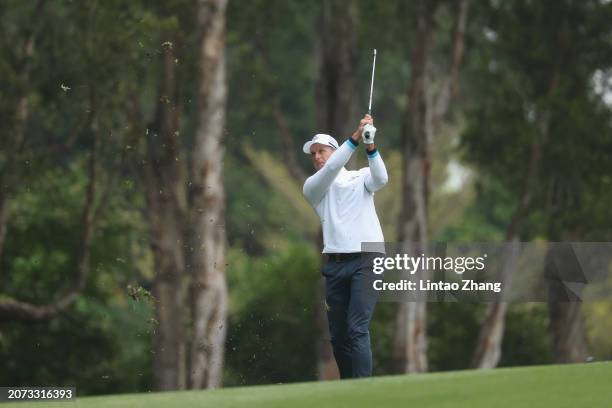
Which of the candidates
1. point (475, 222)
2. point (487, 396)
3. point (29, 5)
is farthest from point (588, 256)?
point (475, 222)

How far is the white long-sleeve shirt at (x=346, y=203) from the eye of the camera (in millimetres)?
10516

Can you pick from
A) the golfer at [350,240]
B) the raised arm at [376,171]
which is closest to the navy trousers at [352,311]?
the golfer at [350,240]

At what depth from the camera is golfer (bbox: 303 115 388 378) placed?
34.4 feet

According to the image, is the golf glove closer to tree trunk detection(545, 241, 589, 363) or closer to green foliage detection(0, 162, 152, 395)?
green foliage detection(0, 162, 152, 395)

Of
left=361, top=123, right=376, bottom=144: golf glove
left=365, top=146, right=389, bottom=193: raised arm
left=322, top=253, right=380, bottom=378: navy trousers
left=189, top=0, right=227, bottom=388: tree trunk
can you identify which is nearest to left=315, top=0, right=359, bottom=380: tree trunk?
left=189, top=0, right=227, bottom=388: tree trunk

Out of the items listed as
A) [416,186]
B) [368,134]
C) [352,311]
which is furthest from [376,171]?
[416,186]

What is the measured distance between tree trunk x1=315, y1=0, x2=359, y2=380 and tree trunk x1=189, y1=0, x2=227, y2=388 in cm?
381

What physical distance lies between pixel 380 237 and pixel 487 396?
94.0 inches

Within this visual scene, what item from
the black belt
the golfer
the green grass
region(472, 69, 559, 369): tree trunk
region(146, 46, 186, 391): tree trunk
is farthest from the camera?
region(472, 69, 559, 369): tree trunk

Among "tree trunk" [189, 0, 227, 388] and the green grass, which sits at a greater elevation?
"tree trunk" [189, 0, 227, 388]

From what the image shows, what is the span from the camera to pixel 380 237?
34.7 ft

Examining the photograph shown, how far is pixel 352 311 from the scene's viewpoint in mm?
10539

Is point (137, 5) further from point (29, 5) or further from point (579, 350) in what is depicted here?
point (579, 350)

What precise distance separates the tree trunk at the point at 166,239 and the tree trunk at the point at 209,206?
0.88m
